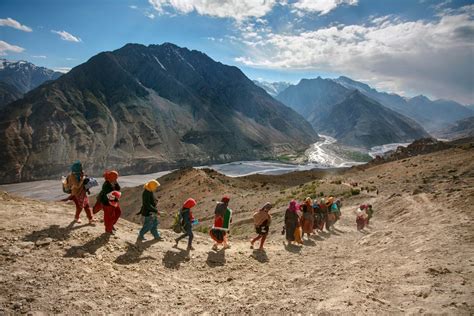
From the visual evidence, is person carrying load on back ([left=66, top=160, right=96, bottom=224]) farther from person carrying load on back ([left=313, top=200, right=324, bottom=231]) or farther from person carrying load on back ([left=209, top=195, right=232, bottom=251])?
person carrying load on back ([left=313, top=200, right=324, bottom=231])

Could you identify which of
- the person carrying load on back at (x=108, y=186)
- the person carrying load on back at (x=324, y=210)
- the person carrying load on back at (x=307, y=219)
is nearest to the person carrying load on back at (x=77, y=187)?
the person carrying load on back at (x=108, y=186)

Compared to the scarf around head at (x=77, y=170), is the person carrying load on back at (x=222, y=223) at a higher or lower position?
lower

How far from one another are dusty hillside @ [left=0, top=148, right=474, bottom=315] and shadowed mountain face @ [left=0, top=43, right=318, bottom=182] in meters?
109

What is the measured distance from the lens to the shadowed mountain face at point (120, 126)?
4338 inches

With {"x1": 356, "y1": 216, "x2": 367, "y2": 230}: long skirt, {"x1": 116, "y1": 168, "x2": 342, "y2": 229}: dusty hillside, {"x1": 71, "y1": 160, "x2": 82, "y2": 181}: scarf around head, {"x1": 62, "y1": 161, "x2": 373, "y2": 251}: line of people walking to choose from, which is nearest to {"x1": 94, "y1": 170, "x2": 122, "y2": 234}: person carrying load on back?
{"x1": 62, "y1": 161, "x2": 373, "y2": 251}: line of people walking

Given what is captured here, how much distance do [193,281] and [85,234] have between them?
10.5ft

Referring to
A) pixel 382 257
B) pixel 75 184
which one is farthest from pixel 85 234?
pixel 382 257

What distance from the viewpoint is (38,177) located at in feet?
332

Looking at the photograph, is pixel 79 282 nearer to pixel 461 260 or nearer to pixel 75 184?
pixel 75 184

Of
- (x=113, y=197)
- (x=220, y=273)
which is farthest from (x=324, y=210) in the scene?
(x=113, y=197)

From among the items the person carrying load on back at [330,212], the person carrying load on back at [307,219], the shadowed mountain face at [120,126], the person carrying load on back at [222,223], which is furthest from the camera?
the shadowed mountain face at [120,126]

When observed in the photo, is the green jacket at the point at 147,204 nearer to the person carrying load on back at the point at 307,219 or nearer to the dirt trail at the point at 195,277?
the dirt trail at the point at 195,277

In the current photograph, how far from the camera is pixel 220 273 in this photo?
883 cm

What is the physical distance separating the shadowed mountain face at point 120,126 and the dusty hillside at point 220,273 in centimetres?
10889
